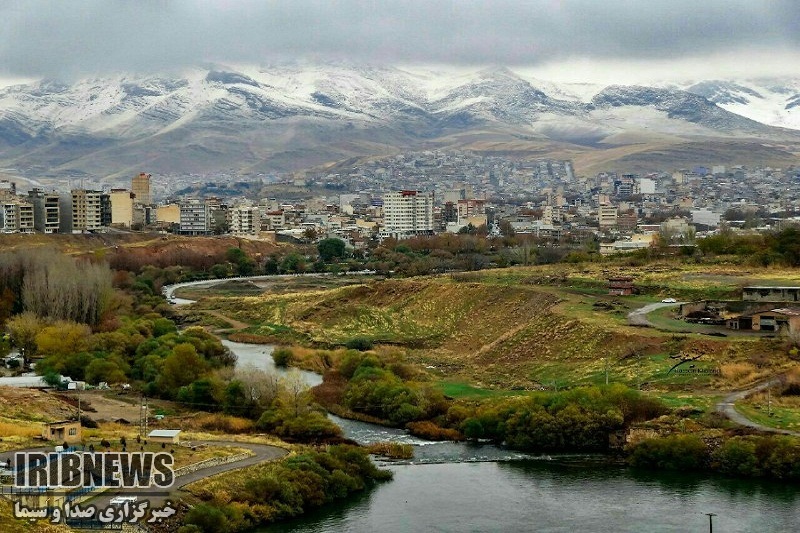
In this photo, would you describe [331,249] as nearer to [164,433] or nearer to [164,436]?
[164,433]

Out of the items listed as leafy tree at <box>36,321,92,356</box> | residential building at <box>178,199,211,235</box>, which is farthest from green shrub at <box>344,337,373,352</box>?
residential building at <box>178,199,211,235</box>

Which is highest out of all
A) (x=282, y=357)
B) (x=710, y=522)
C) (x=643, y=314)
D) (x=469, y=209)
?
(x=469, y=209)

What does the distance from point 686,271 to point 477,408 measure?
22566mm

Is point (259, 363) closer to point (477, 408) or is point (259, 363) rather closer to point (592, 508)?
point (477, 408)

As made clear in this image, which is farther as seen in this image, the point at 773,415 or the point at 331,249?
the point at 331,249

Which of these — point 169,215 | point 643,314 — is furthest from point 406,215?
point 643,314

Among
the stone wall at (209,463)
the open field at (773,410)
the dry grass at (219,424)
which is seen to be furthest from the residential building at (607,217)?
the stone wall at (209,463)

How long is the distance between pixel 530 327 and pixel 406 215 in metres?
62.8

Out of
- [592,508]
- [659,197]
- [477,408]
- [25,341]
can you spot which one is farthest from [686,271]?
[659,197]

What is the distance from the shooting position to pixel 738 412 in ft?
99.9

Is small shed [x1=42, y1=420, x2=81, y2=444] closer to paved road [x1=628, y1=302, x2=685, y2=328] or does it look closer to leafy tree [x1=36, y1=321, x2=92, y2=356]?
leafy tree [x1=36, y1=321, x2=92, y2=356]

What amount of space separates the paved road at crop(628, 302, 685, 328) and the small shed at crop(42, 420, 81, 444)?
19.1 metres

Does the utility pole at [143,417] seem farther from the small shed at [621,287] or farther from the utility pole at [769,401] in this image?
the small shed at [621,287]

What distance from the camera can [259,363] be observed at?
4341 cm
